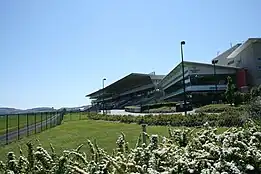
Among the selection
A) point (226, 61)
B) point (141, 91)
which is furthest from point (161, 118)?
point (141, 91)

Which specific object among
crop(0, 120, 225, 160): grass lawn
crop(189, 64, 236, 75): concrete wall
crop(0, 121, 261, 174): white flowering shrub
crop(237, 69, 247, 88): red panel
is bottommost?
crop(0, 120, 225, 160): grass lawn

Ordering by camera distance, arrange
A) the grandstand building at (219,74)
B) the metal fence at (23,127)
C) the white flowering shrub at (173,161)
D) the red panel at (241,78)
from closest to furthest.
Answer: the white flowering shrub at (173,161)
the metal fence at (23,127)
the grandstand building at (219,74)
the red panel at (241,78)

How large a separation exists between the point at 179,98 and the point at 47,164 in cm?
8796

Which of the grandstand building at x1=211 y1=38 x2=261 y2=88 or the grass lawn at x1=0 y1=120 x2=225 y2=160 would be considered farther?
the grandstand building at x1=211 y1=38 x2=261 y2=88

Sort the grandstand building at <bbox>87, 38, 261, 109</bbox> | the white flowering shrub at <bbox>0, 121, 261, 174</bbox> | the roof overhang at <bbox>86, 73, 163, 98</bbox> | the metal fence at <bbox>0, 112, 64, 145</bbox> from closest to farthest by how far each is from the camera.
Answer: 1. the white flowering shrub at <bbox>0, 121, 261, 174</bbox>
2. the metal fence at <bbox>0, 112, 64, 145</bbox>
3. the grandstand building at <bbox>87, 38, 261, 109</bbox>
4. the roof overhang at <bbox>86, 73, 163, 98</bbox>

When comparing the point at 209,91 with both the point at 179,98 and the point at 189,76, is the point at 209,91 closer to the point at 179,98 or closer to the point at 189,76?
the point at 189,76

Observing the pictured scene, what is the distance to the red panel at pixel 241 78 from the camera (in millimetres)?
77500

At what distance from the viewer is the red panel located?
3051 inches

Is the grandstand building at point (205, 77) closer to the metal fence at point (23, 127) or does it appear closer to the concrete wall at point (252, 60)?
the concrete wall at point (252, 60)

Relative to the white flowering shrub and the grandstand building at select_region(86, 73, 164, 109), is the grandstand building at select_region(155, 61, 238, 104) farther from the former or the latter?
the white flowering shrub

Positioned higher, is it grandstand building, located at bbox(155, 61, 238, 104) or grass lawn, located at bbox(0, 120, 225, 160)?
grandstand building, located at bbox(155, 61, 238, 104)

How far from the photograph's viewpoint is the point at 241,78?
256 feet

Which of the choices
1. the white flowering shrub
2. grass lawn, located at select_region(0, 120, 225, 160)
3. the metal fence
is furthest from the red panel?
the white flowering shrub

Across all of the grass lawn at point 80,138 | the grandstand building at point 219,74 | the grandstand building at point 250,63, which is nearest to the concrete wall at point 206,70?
the grandstand building at point 219,74
